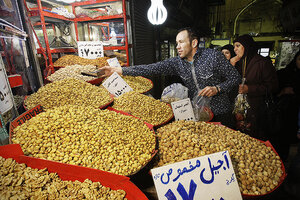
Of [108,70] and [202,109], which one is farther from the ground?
[108,70]

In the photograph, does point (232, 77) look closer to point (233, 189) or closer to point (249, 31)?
point (233, 189)

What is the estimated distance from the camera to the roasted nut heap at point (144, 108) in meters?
1.63

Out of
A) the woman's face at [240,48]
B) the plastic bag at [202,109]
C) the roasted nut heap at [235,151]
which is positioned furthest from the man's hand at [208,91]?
the woman's face at [240,48]

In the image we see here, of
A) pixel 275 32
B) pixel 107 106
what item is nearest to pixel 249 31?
pixel 275 32

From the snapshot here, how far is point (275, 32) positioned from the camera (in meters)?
12.3

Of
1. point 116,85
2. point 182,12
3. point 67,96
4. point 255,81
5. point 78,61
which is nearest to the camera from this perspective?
point 67,96

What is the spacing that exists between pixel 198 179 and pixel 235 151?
51cm

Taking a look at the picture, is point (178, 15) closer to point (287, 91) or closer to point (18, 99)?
point (287, 91)

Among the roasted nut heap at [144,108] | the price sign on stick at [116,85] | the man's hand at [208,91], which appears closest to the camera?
the roasted nut heap at [144,108]

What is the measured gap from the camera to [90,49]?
2.92 m

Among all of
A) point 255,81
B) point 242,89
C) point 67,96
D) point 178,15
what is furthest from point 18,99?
point 178,15

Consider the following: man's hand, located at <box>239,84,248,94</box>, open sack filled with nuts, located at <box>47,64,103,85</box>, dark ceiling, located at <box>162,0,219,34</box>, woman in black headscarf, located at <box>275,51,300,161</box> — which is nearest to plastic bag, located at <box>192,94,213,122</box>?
man's hand, located at <box>239,84,248,94</box>

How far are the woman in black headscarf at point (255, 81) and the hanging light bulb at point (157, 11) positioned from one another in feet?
5.59

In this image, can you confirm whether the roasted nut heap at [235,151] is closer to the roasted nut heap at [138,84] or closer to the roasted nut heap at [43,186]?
the roasted nut heap at [43,186]
